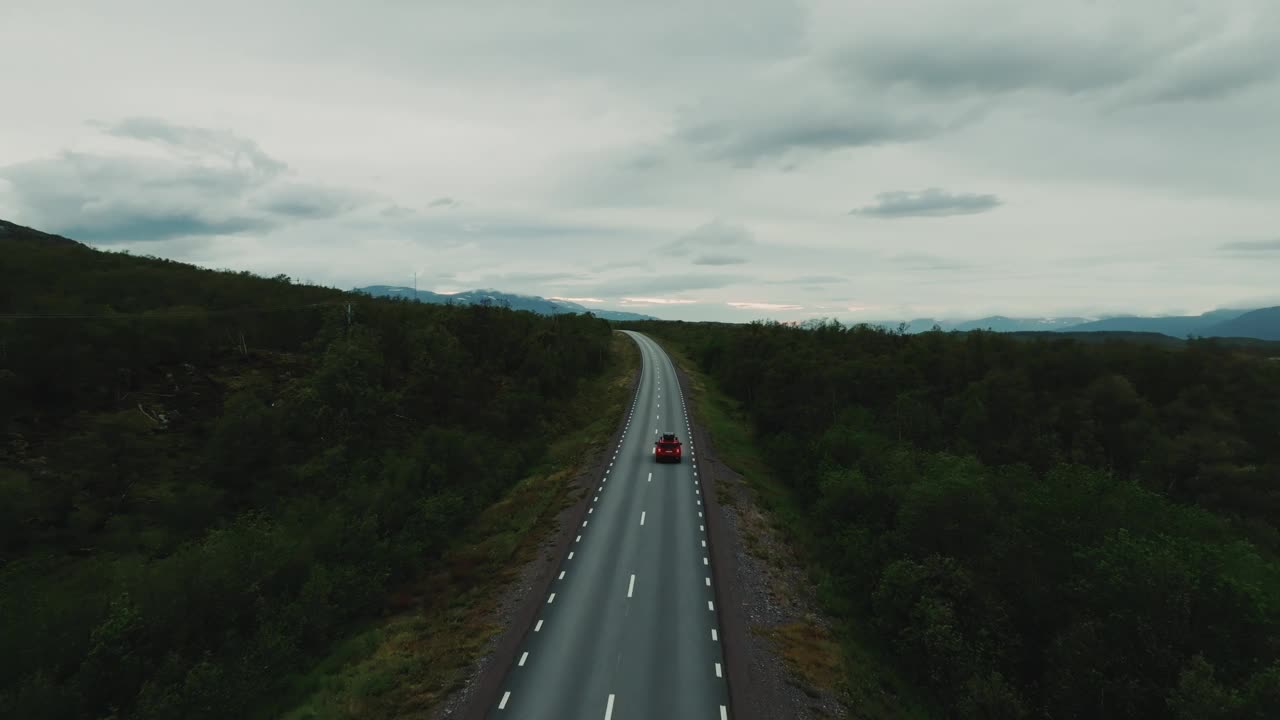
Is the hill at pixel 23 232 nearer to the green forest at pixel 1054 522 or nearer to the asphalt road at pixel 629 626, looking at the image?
the asphalt road at pixel 629 626

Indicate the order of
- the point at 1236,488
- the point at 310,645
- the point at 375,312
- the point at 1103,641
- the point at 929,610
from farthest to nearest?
the point at 375,312, the point at 1236,488, the point at 310,645, the point at 929,610, the point at 1103,641

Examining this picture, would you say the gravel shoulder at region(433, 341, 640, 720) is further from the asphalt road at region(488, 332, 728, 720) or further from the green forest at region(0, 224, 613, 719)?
the green forest at region(0, 224, 613, 719)

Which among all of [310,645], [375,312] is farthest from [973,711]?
[375,312]

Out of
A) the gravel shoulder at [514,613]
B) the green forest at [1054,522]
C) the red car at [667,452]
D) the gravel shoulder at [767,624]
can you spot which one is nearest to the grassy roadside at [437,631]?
the gravel shoulder at [514,613]

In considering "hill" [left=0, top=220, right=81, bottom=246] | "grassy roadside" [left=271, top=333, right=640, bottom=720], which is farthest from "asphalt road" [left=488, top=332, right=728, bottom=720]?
"hill" [left=0, top=220, right=81, bottom=246]

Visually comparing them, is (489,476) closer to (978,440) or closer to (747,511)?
(747,511)

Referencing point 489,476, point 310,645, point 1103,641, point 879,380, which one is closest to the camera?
point 1103,641
